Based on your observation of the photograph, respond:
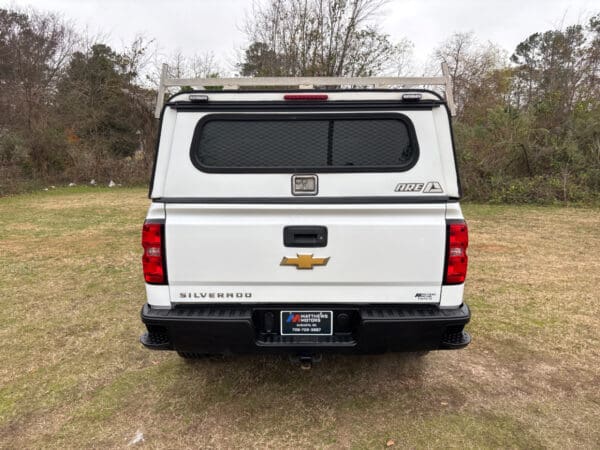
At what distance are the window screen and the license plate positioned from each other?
0.89 meters

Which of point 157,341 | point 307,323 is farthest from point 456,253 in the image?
point 157,341

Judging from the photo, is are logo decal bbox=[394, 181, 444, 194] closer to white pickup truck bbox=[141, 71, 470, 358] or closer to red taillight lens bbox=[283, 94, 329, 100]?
white pickup truck bbox=[141, 71, 470, 358]

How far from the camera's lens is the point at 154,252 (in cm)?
239

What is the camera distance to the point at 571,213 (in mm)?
10703

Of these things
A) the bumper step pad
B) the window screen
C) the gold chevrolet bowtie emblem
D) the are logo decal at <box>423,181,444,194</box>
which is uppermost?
the window screen

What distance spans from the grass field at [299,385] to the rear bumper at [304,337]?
20.2 inches

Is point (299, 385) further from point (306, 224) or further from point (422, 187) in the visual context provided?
point (422, 187)

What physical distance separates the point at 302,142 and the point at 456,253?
114 centimetres

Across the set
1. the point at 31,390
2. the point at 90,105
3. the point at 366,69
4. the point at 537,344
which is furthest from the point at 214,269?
the point at 90,105

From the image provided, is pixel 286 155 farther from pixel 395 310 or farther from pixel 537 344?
pixel 537 344

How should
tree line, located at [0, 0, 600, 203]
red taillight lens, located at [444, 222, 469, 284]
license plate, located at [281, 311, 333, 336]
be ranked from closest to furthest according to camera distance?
1. red taillight lens, located at [444, 222, 469, 284]
2. license plate, located at [281, 311, 333, 336]
3. tree line, located at [0, 0, 600, 203]

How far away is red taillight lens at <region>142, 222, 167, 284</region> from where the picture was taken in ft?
7.75

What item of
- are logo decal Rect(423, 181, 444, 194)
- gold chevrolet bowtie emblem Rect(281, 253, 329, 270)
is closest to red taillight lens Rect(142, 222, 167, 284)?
gold chevrolet bowtie emblem Rect(281, 253, 329, 270)

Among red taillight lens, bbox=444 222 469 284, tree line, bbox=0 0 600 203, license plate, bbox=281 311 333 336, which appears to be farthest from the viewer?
tree line, bbox=0 0 600 203
